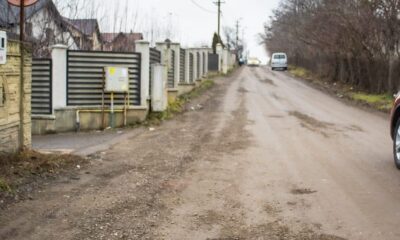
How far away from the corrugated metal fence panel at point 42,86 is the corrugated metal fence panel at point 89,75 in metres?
0.46

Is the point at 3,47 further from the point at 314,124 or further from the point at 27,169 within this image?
the point at 314,124

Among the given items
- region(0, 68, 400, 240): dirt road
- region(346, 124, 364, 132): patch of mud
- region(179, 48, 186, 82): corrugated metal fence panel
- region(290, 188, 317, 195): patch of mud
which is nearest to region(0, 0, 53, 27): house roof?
region(179, 48, 186, 82): corrugated metal fence panel

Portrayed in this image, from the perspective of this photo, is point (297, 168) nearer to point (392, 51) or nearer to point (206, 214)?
point (206, 214)

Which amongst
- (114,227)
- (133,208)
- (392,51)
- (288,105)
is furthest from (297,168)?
(392,51)

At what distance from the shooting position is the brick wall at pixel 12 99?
818cm

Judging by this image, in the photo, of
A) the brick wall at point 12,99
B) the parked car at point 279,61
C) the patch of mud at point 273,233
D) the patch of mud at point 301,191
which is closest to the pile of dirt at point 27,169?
the brick wall at point 12,99

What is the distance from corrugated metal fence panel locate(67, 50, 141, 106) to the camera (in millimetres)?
14117

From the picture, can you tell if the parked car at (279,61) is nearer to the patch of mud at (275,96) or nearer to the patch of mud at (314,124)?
the patch of mud at (275,96)

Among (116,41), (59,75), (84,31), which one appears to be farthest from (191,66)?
(59,75)

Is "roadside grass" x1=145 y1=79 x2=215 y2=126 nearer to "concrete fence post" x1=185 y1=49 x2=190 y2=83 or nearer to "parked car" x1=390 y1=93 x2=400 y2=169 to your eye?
"concrete fence post" x1=185 y1=49 x2=190 y2=83

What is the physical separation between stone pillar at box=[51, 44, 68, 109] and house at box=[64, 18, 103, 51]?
6795 millimetres

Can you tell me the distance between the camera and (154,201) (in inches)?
264

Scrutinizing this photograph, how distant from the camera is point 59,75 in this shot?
547 inches

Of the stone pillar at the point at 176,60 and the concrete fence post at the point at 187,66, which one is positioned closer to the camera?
the stone pillar at the point at 176,60
